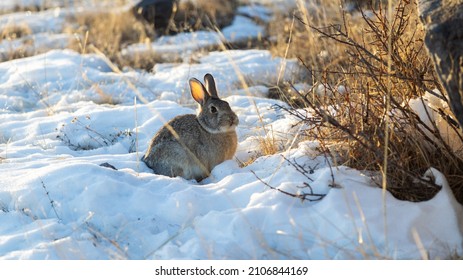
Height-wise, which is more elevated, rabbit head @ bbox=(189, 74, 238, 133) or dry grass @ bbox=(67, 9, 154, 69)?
rabbit head @ bbox=(189, 74, 238, 133)

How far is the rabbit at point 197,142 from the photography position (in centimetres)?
492

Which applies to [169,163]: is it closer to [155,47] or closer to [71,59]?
[71,59]

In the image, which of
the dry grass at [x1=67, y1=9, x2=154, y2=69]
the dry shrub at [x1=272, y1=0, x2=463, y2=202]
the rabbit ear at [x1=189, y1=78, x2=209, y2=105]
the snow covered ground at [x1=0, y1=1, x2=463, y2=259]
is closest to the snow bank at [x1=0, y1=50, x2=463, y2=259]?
the snow covered ground at [x1=0, y1=1, x2=463, y2=259]

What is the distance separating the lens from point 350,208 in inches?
137

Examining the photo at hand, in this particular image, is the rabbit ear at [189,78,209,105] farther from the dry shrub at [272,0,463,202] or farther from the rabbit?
the dry shrub at [272,0,463,202]

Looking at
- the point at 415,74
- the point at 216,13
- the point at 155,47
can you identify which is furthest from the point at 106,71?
the point at 415,74

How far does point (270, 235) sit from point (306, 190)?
0.45 metres

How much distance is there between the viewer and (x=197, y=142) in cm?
506

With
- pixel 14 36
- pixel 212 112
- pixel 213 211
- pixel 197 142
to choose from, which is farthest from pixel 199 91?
pixel 14 36

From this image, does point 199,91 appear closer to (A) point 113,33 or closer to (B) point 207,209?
(B) point 207,209

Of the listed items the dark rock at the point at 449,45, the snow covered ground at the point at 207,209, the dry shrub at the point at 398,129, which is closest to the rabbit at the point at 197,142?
the snow covered ground at the point at 207,209

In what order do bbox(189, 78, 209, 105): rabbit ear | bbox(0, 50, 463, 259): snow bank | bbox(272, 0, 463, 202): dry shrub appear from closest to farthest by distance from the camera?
1. bbox(0, 50, 463, 259): snow bank
2. bbox(272, 0, 463, 202): dry shrub
3. bbox(189, 78, 209, 105): rabbit ear

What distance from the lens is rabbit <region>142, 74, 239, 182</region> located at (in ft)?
16.1

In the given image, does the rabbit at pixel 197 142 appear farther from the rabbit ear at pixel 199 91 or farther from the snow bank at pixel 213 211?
the snow bank at pixel 213 211
